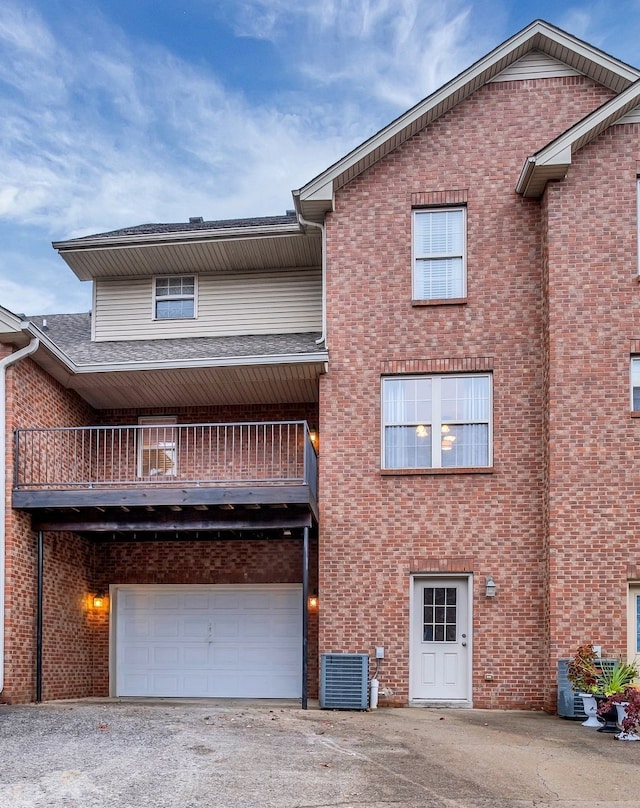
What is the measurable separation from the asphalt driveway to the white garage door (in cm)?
311

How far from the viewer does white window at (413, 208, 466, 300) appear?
12969 mm

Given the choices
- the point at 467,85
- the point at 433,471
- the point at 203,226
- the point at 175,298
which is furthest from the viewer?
the point at 203,226

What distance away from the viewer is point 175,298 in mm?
14977

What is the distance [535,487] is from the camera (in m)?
12.4

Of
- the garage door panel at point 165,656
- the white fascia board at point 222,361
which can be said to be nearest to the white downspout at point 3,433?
the white fascia board at point 222,361

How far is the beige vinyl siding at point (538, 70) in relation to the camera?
1321cm

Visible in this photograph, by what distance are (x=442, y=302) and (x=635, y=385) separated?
10.2 ft

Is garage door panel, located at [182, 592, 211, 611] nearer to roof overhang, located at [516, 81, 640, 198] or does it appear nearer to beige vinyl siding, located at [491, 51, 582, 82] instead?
roof overhang, located at [516, 81, 640, 198]

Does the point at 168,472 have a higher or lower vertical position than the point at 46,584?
higher

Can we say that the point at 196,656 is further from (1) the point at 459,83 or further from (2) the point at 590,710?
(1) the point at 459,83

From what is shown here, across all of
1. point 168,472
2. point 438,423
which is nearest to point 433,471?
point 438,423

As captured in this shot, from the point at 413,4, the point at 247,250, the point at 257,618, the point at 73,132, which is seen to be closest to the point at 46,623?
the point at 257,618

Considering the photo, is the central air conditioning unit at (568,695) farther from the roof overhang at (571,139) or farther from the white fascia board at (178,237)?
the white fascia board at (178,237)

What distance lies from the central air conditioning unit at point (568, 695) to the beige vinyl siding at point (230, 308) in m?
6.82
